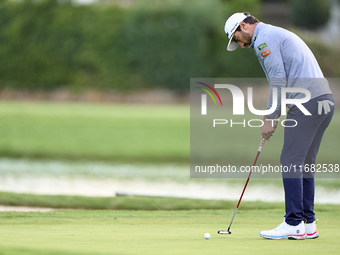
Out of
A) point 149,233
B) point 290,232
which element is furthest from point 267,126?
point 149,233

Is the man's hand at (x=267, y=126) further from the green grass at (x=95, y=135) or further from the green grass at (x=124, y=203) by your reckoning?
the green grass at (x=95, y=135)

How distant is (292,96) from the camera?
4500mm

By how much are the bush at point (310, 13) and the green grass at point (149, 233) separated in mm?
27484

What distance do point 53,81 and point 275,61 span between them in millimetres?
28613

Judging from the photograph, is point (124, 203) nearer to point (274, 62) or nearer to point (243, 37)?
point (243, 37)

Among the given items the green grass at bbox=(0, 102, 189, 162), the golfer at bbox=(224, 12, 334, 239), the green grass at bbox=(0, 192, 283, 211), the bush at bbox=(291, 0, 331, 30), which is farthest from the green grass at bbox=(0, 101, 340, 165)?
the golfer at bbox=(224, 12, 334, 239)

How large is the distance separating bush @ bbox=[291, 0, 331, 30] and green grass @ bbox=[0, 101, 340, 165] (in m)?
10.4

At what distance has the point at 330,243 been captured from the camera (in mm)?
4262

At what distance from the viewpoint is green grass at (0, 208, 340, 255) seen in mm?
3854

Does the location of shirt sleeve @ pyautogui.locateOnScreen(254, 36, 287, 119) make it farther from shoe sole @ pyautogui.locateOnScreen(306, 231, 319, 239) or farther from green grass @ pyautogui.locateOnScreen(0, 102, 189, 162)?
green grass @ pyautogui.locateOnScreen(0, 102, 189, 162)

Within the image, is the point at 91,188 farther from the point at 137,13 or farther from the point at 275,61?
the point at 137,13

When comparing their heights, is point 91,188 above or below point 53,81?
below

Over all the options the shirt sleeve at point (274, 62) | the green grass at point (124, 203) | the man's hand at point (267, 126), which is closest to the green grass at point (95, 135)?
the green grass at point (124, 203)

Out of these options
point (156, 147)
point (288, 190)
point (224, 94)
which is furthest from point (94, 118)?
point (288, 190)
